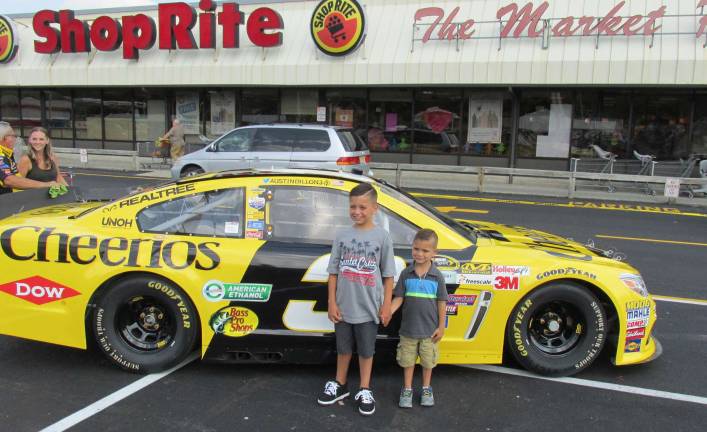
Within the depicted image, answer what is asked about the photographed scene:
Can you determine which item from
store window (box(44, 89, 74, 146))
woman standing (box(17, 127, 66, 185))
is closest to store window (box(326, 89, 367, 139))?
store window (box(44, 89, 74, 146))

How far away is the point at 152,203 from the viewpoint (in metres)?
4.11

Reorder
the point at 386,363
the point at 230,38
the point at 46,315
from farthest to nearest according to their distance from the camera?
the point at 230,38
the point at 386,363
the point at 46,315

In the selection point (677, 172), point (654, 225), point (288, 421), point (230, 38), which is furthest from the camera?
point (230, 38)

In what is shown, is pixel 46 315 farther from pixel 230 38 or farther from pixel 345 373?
→ pixel 230 38

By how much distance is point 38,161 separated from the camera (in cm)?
607

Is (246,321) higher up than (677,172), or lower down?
lower down

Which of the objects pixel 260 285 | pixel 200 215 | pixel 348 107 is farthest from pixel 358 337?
pixel 348 107

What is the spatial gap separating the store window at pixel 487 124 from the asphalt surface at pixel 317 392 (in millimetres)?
13882

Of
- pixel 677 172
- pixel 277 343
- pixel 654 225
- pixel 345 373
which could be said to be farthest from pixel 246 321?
pixel 677 172

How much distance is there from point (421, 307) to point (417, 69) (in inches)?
558

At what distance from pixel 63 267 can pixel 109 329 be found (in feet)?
1.74

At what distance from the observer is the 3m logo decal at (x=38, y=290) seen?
12.9 feet

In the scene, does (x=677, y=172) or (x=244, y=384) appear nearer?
(x=244, y=384)

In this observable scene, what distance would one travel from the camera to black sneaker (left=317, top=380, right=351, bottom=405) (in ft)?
11.9
